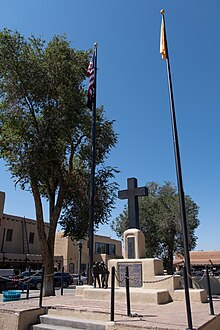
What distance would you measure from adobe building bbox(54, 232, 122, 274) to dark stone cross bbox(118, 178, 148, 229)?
25.6m

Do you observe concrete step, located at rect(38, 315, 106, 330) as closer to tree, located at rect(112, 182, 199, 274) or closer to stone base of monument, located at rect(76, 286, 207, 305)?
stone base of monument, located at rect(76, 286, 207, 305)

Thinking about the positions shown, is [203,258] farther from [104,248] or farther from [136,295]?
[136,295]

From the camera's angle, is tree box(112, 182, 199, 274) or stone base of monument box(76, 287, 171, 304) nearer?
stone base of monument box(76, 287, 171, 304)

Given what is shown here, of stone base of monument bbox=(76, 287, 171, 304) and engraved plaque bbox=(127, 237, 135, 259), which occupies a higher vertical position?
engraved plaque bbox=(127, 237, 135, 259)

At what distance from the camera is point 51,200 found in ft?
59.5

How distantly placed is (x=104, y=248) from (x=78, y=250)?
33.0ft

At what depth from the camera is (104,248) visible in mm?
52188

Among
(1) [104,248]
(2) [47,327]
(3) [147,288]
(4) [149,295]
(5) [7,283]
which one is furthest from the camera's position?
(1) [104,248]

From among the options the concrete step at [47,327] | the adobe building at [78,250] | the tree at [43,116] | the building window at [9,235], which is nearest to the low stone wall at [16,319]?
the concrete step at [47,327]

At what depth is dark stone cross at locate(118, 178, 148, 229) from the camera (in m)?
12.9

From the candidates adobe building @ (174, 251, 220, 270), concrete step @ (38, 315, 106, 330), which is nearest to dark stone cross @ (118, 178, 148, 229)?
concrete step @ (38, 315, 106, 330)

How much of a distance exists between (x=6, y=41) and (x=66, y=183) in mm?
9189

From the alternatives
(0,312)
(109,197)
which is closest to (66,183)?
(109,197)

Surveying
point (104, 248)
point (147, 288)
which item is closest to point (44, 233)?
point (147, 288)
